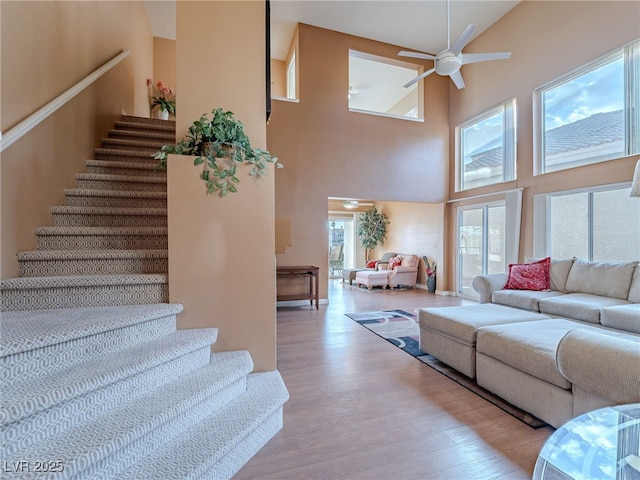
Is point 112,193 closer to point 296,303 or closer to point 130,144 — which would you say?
point 130,144

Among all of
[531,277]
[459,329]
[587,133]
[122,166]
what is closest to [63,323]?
[122,166]

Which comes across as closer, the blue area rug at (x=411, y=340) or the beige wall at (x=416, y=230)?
the blue area rug at (x=411, y=340)

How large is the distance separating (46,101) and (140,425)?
2.55 meters

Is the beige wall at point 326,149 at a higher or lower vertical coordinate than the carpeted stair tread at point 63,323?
higher

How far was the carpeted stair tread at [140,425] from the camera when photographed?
109 centimetres

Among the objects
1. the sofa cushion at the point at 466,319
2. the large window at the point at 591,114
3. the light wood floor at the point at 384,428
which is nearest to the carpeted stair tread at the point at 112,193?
the light wood floor at the point at 384,428

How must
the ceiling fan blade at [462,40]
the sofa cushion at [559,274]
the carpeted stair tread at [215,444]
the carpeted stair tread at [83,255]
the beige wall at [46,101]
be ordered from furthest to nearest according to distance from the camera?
the sofa cushion at [559,274], the ceiling fan blade at [462,40], the carpeted stair tread at [83,255], the beige wall at [46,101], the carpeted stair tread at [215,444]

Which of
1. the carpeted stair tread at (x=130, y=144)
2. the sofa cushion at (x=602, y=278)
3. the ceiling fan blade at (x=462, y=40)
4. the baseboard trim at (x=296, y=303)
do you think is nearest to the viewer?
the ceiling fan blade at (x=462, y=40)

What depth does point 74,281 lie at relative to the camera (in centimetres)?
187

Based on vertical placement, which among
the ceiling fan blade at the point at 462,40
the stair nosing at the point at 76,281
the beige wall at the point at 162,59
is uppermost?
the beige wall at the point at 162,59

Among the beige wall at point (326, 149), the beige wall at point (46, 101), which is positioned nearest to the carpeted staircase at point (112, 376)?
the beige wall at point (46, 101)

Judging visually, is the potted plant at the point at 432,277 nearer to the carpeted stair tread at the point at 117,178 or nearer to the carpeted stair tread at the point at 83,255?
the carpeted stair tread at the point at 117,178

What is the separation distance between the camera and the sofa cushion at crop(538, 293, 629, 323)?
3125mm

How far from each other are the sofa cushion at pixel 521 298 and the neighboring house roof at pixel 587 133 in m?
2.36
